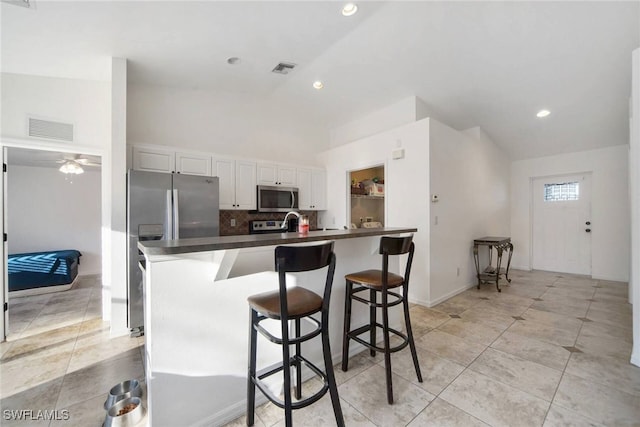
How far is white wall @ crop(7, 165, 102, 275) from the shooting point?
15.4 ft

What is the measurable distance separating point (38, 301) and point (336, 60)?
5.58m

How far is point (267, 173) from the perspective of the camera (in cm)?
435

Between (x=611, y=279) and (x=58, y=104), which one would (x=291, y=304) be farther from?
(x=611, y=279)

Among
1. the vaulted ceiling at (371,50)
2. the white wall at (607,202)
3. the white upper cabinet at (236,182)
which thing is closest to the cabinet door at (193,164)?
the white upper cabinet at (236,182)

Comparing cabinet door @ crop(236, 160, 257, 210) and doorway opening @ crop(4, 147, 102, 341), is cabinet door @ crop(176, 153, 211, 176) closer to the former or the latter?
cabinet door @ crop(236, 160, 257, 210)

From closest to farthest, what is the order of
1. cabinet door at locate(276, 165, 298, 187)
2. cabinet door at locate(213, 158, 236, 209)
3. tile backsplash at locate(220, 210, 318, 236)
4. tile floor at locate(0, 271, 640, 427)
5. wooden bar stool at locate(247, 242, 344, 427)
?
wooden bar stool at locate(247, 242, 344, 427) < tile floor at locate(0, 271, 640, 427) < cabinet door at locate(213, 158, 236, 209) < tile backsplash at locate(220, 210, 318, 236) < cabinet door at locate(276, 165, 298, 187)

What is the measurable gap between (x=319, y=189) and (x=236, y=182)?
1.68 meters

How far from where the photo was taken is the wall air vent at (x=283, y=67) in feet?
11.1

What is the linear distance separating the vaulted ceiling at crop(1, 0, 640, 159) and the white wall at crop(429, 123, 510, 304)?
0.69m

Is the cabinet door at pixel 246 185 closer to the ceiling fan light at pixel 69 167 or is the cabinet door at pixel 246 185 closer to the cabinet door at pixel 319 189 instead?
the cabinet door at pixel 319 189

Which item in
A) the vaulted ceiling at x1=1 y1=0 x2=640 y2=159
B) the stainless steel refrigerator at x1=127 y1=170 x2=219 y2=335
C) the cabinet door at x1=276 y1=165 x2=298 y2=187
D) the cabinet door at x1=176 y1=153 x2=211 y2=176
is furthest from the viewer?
the cabinet door at x1=276 y1=165 x2=298 y2=187

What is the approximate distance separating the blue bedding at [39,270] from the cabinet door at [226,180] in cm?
294

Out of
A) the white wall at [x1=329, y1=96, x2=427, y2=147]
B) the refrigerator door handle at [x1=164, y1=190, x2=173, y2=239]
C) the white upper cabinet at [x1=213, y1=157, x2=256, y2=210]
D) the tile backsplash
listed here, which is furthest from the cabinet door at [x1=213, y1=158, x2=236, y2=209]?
the white wall at [x1=329, y1=96, x2=427, y2=147]

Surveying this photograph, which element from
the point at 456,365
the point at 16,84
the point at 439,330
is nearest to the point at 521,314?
the point at 439,330
